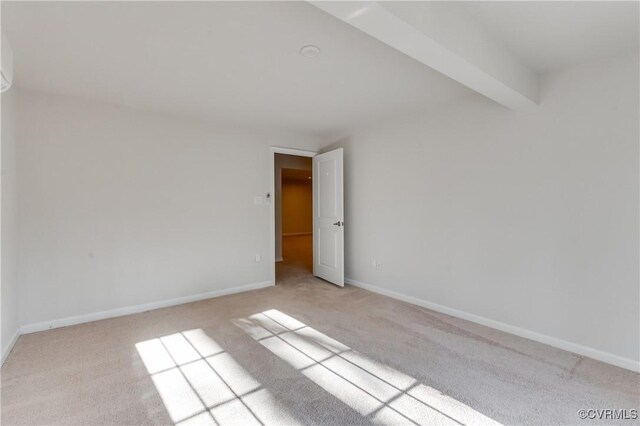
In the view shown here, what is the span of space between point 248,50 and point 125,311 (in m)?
3.02

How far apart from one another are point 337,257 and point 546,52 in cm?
322

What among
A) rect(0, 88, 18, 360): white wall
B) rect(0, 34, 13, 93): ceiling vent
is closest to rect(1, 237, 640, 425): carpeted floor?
rect(0, 88, 18, 360): white wall

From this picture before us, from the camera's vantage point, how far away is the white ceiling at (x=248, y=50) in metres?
1.68

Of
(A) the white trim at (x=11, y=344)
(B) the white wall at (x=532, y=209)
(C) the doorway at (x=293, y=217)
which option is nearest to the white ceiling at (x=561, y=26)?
(B) the white wall at (x=532, y=209)

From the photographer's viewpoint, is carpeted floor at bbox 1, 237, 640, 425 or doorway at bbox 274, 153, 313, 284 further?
doorway at bbox 274, 153, 313, 284

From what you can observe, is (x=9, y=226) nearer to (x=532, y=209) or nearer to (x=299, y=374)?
(x=299, y=374)

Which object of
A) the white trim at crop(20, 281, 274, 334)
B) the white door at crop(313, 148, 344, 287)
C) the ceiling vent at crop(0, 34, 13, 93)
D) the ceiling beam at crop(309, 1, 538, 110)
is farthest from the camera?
the white door at crop(313, 148, 344, 287)

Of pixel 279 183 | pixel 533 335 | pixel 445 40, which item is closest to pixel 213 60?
pixel 445 40

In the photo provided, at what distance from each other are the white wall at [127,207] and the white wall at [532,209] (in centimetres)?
214

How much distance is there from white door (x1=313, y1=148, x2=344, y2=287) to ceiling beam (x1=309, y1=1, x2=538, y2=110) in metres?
2.30

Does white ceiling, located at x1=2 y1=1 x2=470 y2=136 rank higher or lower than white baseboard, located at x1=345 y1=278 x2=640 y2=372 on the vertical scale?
higher

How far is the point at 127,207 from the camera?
321 cm

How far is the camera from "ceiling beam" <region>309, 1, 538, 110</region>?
1.35 metres

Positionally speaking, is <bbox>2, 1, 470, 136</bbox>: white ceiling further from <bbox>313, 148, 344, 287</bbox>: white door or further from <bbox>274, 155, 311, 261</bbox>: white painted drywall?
<bbox>274, 155, 311, 261</bbox>: white painted drywall
